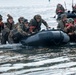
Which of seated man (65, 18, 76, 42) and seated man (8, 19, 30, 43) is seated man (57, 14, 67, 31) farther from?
seated man (8, 19, 30, 43)

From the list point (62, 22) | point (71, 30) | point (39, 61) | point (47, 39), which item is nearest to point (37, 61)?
point (39, 61)

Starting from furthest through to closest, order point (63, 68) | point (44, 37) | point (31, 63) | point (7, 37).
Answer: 1. point (7, 37)
2. point (44, 37)
3. point (31, 63)
4. point (63, 68)

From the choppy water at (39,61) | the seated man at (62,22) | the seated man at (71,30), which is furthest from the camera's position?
the seated man at (62,22)

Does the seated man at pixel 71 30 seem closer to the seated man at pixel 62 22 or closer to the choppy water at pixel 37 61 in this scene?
the seated man at pixel 62 22

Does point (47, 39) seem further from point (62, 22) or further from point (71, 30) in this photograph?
point (62, 22)

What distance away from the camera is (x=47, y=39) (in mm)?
15773

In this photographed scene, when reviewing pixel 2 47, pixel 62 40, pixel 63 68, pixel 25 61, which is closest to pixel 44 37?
pixel 62 40

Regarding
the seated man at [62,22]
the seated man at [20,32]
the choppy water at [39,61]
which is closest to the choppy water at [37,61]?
the choppy water at [39,61]

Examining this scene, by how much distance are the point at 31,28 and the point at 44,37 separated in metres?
1.03

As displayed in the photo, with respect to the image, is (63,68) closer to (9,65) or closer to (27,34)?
(9,65)

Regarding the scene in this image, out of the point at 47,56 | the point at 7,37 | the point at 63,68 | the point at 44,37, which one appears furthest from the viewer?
the point at 7,37

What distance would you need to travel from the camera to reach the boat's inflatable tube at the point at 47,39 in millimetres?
15664

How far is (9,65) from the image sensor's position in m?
12.3

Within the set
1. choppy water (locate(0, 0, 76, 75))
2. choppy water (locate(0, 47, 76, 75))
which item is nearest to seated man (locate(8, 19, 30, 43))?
choppy water (locate(0, 0, 76, 75))
